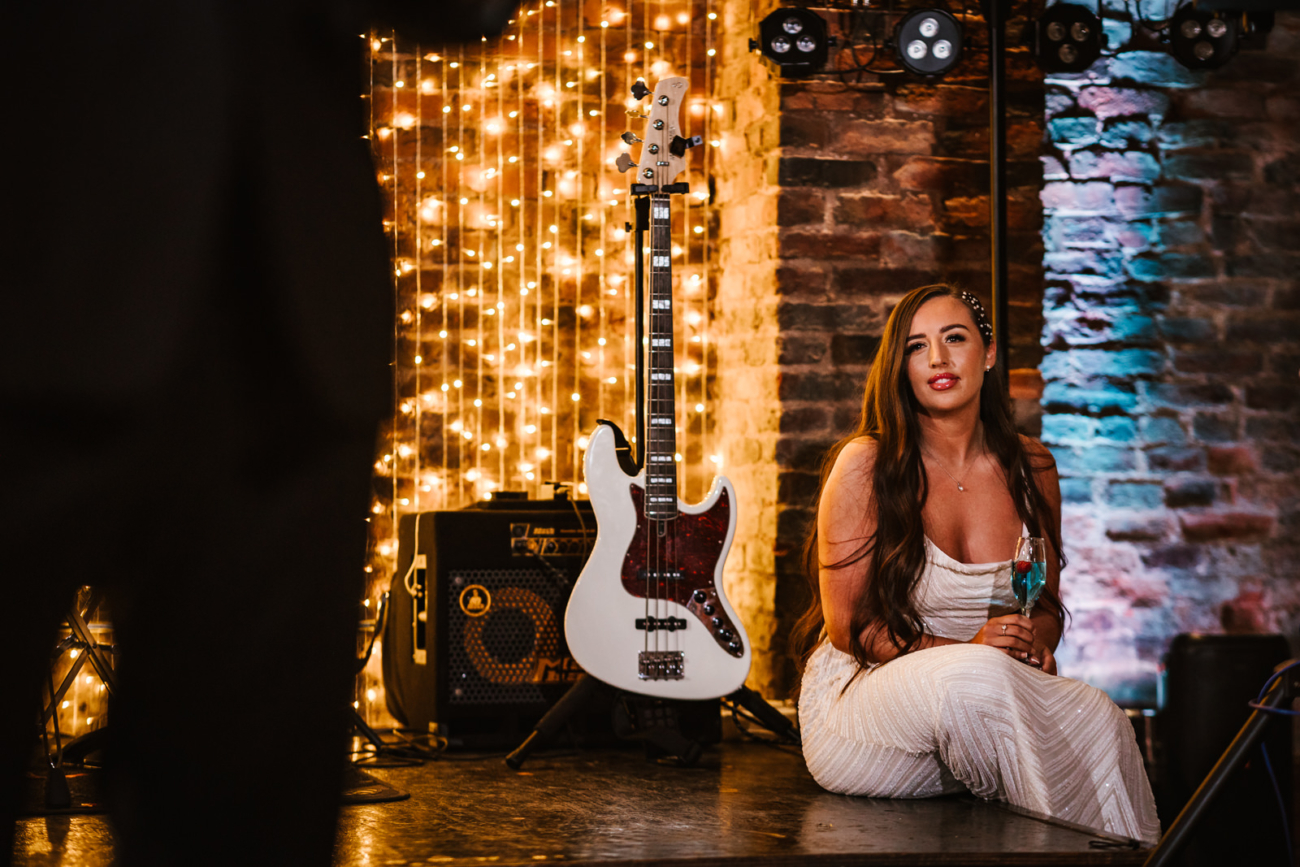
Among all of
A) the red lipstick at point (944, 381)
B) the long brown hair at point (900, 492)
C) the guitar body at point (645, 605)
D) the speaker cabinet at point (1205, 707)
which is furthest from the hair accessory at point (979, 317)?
the speaker cabinet at point (1205, 707)

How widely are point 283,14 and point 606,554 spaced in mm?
2582

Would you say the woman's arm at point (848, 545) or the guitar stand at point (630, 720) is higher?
the woman's arm at point (848, 545)

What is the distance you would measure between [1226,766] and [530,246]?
2687 millimetres

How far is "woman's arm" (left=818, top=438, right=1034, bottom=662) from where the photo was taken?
8.38ft

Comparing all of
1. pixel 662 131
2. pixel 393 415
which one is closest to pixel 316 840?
pixel 393 415

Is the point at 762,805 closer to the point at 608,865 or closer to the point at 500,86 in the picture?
the point at 608,865

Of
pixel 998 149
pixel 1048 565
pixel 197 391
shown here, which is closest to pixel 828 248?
pixel 998 149

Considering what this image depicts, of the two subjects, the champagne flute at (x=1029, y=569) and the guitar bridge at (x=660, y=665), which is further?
the guitar bridge at (x=660, y=665)

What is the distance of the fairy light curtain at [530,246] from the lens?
3779 millimetres

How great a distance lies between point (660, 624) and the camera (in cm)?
289

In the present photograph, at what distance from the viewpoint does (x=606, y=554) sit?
115 inches

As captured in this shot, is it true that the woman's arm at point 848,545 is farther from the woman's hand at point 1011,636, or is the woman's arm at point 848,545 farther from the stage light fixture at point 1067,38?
the stage light fixture at point 1067,38

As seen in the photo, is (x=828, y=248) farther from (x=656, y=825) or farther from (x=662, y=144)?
(x=656, y=825)

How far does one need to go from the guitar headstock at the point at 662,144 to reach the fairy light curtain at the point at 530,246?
67cm
